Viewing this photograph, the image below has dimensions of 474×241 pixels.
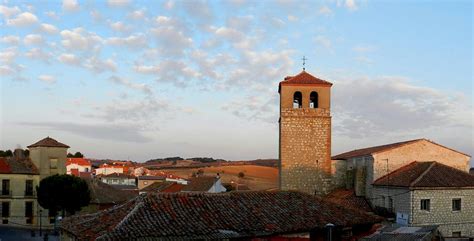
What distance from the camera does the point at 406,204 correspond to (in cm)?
2534

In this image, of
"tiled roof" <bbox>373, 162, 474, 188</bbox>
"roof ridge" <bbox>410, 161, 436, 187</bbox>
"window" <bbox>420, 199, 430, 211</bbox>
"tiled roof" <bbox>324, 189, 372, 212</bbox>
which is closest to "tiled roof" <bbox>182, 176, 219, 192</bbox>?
"tiled roof" <bbox>324, 189, 372, 212</bbox>

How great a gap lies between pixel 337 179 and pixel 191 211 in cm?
1568

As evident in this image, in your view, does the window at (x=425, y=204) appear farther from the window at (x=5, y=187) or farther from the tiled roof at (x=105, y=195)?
the window at (x=5, y=187)

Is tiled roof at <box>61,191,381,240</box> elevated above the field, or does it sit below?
above

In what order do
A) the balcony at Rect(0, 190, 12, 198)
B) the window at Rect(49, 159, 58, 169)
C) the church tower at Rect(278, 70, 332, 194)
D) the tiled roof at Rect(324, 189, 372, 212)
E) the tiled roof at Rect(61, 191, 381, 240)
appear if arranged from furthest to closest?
the window at Rect(49, 159, 58, 169) < the balcony at Rect(0, 190, 12, 198) < the church tower at Rect(278, 70, 332, 194) < the tiled roof at Rect(324, 189, 372, 212) < the tiled roof at Rect(61, 191, 381, 240)

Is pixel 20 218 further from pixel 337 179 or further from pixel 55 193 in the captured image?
pixel 337 179

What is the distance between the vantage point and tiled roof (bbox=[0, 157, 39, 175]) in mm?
44581

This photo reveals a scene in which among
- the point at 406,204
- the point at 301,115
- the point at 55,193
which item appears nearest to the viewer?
the point at 406,204

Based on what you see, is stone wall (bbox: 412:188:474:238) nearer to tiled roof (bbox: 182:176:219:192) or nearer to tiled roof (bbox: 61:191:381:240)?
tiled roof (bbox: 61:191:381:240)

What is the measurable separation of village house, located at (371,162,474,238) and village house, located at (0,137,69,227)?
2837cm

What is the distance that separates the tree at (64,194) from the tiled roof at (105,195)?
321cm

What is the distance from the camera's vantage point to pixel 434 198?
25.4m

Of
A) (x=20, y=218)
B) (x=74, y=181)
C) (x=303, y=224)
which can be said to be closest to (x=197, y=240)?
(x=303, y=224)

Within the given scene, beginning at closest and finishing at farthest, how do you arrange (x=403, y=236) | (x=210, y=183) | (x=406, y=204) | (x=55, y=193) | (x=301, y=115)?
(x=403, y=236)
(x=406, y=204)
(x=301, y=115)
(x=55, y=193)
(x=210, y=183)
